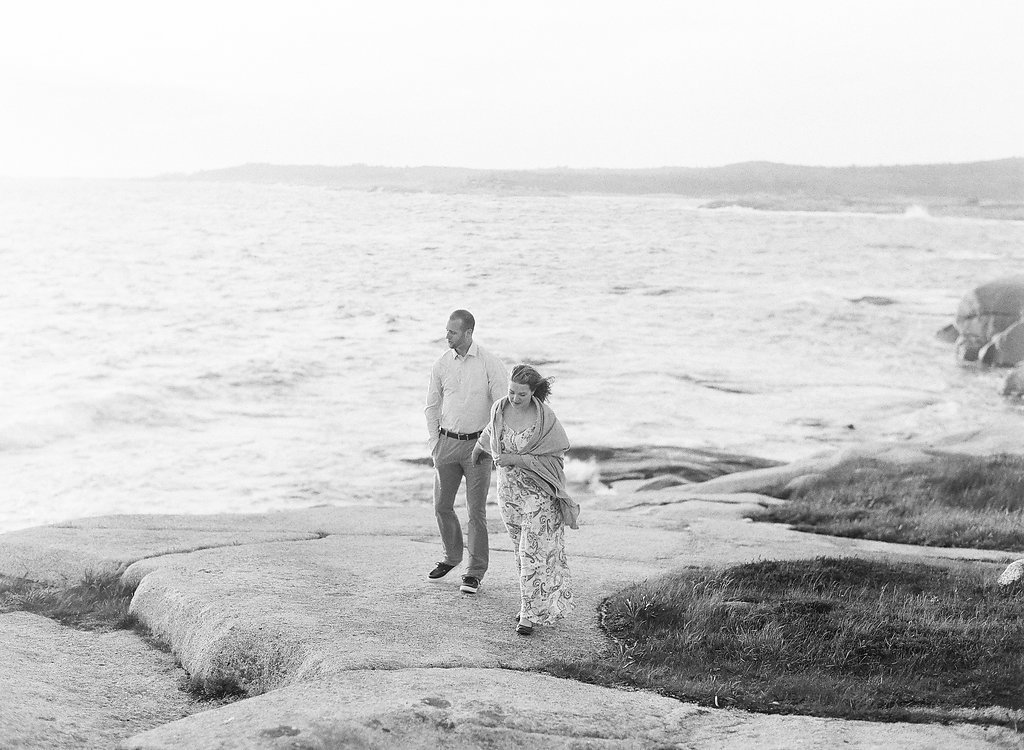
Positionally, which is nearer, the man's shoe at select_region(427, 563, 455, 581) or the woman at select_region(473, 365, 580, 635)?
the woman at select_region(473, 365, 580, 635)

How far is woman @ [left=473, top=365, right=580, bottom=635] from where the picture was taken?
778 cm

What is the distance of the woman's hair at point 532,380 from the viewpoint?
7.62m

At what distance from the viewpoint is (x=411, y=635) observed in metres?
7.68

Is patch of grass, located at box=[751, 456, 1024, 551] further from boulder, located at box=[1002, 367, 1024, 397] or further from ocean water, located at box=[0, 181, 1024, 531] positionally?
boulder, located at box=[1002, 367, 1024, 397]

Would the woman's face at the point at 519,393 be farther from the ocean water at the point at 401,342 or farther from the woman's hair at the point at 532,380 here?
the ocean water at the point at 401,342

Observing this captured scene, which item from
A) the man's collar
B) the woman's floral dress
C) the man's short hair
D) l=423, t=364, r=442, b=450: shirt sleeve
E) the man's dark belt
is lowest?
the woman's floral dress

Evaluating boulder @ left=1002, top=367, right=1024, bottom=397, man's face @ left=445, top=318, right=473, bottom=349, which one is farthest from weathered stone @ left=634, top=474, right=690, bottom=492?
boulder @ left=1002, top=367, right=1024, bottom=397

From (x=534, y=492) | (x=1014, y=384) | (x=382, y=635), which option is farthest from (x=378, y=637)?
(x=1014, y=384)

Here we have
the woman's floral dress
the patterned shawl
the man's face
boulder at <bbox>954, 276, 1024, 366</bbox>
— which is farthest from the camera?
boulder at <bbox>954, 276, 1024, 366</bbox>

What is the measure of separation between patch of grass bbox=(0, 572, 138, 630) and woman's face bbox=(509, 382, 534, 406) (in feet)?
11.9

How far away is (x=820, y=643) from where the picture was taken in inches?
316

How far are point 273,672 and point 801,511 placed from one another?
9.13 metres

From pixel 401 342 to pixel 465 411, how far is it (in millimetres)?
35556

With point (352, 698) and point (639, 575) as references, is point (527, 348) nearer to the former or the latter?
point (639, 575)
